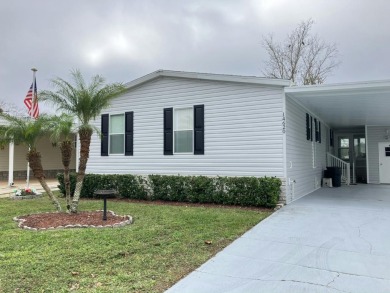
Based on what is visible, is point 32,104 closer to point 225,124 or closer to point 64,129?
point 64,129

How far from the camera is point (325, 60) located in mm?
26328

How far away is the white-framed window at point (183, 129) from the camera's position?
10.2 m

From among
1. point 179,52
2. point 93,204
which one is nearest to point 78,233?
point 93,204

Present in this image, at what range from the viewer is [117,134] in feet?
38.2

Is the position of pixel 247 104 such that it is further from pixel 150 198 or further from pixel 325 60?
pixel 325 60

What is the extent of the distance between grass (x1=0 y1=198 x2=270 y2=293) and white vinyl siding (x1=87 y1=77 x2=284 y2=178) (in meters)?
2.20

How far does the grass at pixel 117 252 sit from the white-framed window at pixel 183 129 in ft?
A: 10.4

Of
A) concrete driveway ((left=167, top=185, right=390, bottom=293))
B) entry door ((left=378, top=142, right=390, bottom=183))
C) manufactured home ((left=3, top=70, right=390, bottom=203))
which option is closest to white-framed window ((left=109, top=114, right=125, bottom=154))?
manufactured home ((left=3, top=70, right=390, bottom=203))

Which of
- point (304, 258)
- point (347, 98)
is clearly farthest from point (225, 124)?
point (304, 258)

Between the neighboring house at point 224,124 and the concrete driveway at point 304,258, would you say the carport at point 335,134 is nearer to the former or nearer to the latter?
the neighboring house at point 224,124

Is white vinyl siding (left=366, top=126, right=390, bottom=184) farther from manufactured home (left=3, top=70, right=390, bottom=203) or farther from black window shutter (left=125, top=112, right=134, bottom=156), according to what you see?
black window shutter (left=125, top=112, right=134, bottom=156)

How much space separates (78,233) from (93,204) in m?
3.79

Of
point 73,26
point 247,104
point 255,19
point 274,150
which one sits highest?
point 255,19

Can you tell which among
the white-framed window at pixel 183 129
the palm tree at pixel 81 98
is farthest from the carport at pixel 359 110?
the palm tree at pixel 81 98
